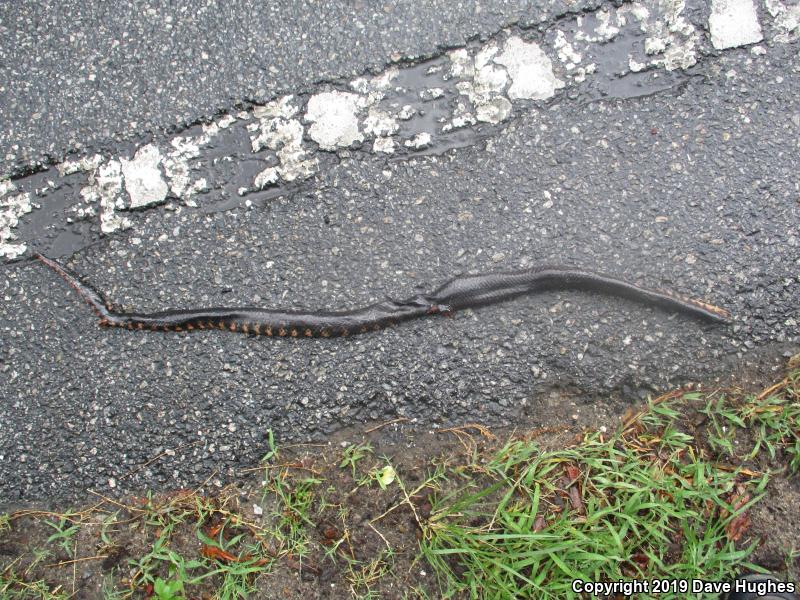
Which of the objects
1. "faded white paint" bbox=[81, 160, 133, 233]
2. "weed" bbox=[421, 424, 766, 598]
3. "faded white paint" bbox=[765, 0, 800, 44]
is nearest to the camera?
"weed" bbox=[421, 424, 766, 598]

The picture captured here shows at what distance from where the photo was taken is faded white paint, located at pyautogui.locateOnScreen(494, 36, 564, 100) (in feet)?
9.42

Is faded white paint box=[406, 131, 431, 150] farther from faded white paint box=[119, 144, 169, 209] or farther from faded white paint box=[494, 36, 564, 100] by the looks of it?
faded white paint box=[119, 144, 169, 209]

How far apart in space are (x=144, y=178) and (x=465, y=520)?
2343 mm

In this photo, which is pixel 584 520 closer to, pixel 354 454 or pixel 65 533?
pixel 354 454

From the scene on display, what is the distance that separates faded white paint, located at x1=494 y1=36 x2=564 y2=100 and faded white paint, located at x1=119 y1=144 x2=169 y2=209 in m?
1.86

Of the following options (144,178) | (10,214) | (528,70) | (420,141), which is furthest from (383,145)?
(10,214)

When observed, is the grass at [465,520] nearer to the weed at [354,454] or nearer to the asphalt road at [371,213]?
the weed at [354,454]

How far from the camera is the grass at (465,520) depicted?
2.45m

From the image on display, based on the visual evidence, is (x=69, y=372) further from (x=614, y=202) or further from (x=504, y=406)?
(x=614, y=202)

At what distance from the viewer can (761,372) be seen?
264 cm

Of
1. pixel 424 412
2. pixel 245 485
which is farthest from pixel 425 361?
pixel 245 485

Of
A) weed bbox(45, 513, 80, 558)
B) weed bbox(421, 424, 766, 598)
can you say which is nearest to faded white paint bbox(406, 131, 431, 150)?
weed bbox(421, 424, 766, 598)

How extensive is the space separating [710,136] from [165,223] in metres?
2.79

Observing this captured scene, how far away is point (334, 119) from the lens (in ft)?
9.53
